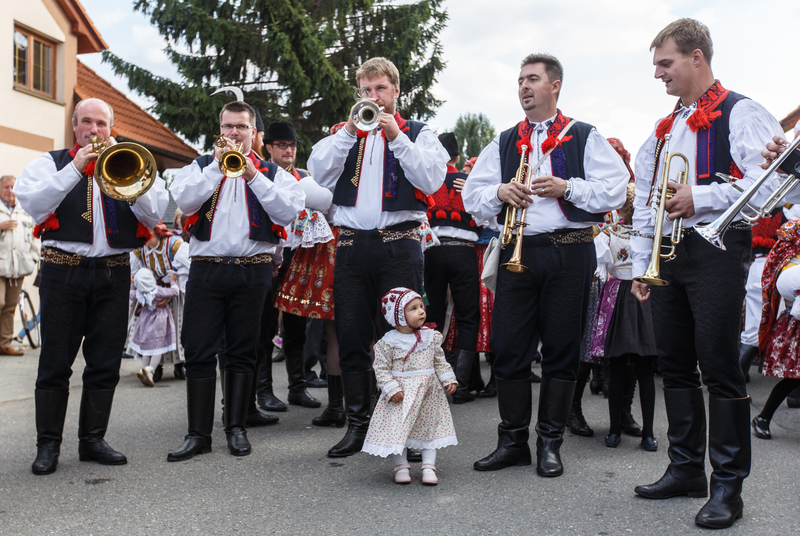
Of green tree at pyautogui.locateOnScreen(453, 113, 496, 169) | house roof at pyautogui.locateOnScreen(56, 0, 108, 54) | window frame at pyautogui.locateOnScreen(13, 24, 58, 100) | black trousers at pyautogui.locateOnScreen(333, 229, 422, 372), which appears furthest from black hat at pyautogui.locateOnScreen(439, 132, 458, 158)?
green tree at pyautogui.locateOnScreen(453, 113, 496, 169)

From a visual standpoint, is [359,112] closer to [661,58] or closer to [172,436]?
[661,58]

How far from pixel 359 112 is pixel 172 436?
262cm

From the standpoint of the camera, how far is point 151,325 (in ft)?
24.7

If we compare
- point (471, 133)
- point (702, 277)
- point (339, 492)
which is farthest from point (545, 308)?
point (471, 133)

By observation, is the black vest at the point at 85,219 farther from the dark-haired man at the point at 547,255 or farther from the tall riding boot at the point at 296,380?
the tall riding boot at the point at 296,380

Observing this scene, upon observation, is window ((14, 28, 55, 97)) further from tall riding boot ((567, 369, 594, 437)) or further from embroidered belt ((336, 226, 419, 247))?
tall riding boot ((567, 369, 594, 437))

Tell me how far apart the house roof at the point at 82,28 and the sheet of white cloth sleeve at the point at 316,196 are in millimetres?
12539

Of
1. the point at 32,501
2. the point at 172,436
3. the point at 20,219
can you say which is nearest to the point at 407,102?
the point at 20,219

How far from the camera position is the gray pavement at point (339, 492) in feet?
10.8

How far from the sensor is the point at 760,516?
3367mm

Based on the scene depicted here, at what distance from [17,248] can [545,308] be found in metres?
7.78

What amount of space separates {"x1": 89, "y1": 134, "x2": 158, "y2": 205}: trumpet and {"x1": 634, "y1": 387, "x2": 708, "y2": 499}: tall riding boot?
313 centimetres

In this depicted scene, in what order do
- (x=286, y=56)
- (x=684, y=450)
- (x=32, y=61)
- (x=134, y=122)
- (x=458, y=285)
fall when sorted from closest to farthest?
(x=684, y=450) → (x=458, y=285) → (x=32, y=61) → (x=134, y=122) → (x=286, y=56)

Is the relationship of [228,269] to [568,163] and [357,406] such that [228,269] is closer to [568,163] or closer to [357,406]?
[357,406]
